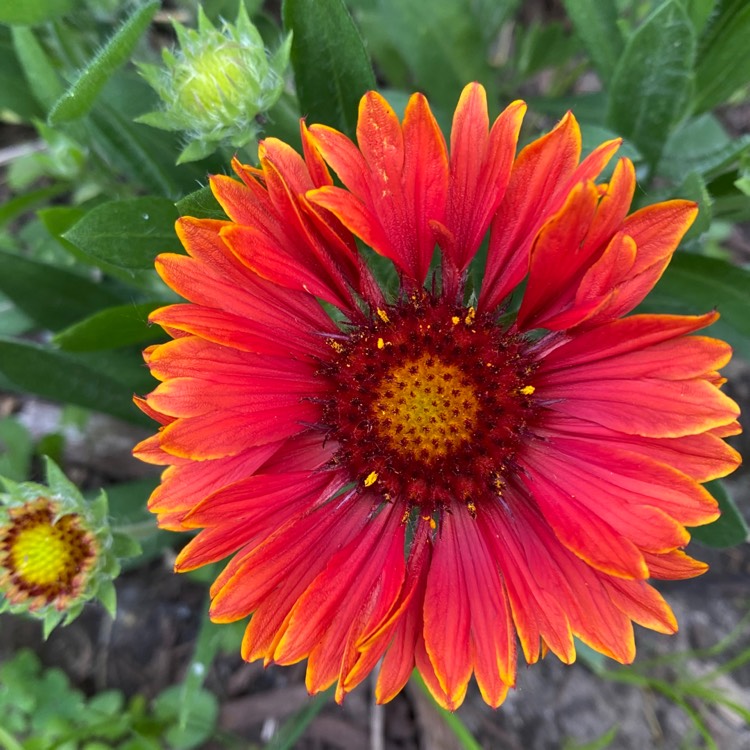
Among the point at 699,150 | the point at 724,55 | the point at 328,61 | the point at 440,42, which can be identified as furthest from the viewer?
the point at 699,150

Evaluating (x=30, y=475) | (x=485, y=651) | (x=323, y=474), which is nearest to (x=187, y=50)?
(x=323, y=474)

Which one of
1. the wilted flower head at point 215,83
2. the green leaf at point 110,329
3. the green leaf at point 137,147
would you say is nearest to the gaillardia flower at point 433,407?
the wilted flower head at point 215,83

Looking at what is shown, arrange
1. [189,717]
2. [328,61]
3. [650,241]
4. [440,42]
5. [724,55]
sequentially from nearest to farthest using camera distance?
1. [650,241]
2. [328,61]
3. [724,55]
4. [440,42]
5. [189,717]

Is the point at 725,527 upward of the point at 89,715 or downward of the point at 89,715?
upward

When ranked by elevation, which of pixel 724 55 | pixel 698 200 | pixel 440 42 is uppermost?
pixel 440 42

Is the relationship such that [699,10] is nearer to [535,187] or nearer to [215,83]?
[535,187]

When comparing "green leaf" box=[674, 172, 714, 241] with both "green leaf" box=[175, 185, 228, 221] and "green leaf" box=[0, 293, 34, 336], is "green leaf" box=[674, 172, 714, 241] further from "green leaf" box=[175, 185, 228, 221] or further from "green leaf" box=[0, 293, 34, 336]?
"green leaf" box=[0, 293, 34, 336]

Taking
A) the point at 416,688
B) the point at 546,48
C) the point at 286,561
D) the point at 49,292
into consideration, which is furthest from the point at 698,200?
the point at 416,688
